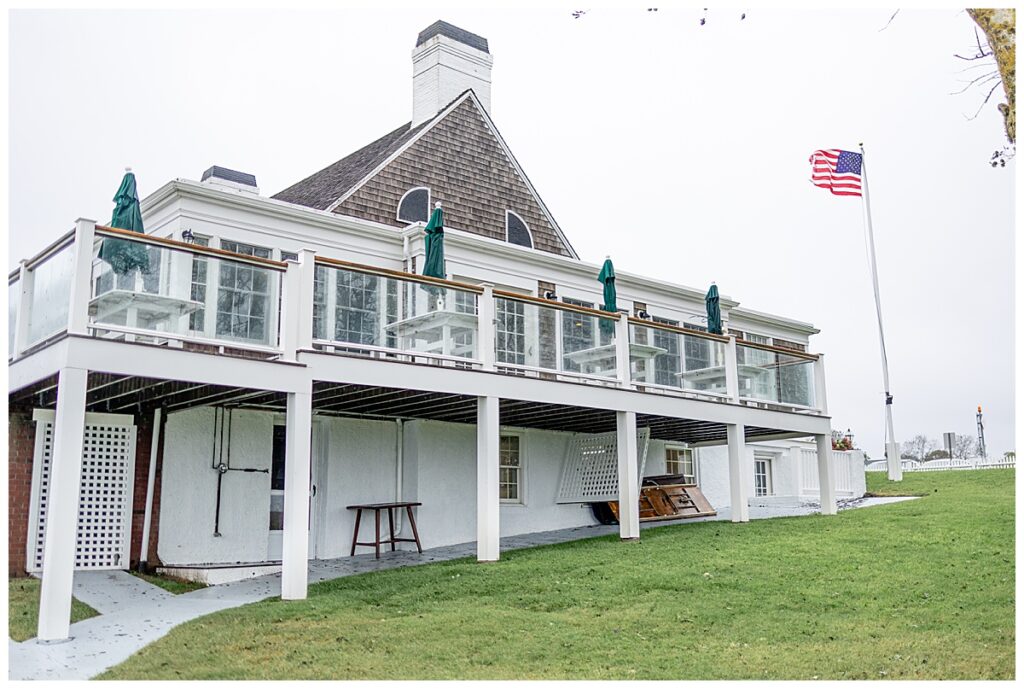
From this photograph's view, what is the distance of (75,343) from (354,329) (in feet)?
9.96

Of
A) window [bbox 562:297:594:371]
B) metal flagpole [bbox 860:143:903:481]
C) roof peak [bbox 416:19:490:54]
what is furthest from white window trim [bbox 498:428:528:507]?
metal flagpole [bbox 860:143:903:481]

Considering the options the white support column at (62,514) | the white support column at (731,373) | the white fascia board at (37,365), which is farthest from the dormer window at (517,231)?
the white support column at (62,514)

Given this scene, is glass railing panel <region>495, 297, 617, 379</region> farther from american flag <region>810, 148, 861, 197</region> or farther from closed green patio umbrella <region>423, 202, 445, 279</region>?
american flag <region>810, 148, 861, 197</region>

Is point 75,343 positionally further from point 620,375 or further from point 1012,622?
point 1012,622

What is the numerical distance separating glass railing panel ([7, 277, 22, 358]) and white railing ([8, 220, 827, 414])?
26 millimetres

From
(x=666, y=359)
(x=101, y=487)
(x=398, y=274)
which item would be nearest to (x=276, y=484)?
(x=101, y=487)

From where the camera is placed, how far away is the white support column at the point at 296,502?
9.52 meters

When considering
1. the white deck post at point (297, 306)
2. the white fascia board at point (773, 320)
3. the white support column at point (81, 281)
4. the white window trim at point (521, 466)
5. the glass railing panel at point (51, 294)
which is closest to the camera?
the white support column at point (81, 281)

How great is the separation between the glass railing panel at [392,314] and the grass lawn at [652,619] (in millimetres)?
2578

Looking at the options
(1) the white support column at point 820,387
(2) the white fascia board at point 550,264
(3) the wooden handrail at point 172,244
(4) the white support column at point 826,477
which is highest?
(2) the white fascia board at point 550,264

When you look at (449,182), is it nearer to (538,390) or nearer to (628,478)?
(538,390)

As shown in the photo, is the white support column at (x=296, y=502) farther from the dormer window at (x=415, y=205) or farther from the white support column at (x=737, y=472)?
the white support column at (x=737, y=472)

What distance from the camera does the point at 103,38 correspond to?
58.0 feet

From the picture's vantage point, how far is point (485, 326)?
11750mm
